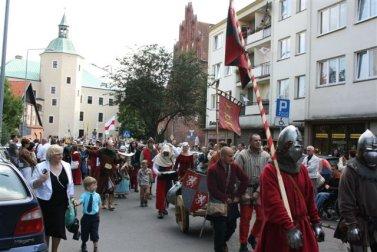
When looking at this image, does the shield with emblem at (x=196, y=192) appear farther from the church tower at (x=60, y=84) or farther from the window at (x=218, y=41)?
the church tower at (x=60, y=84)

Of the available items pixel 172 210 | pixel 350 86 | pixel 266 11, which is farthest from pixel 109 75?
pixel 172 210

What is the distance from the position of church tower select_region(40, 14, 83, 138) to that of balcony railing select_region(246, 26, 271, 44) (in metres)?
66.3

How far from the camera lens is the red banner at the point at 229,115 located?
11867 mm

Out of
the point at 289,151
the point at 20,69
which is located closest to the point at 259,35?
the point at 289,151

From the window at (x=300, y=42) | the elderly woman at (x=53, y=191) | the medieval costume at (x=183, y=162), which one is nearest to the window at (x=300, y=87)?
the window at (x=300, y=42)

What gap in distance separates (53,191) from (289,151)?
3783mm

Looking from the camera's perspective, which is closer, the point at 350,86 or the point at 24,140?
the point at 24,140

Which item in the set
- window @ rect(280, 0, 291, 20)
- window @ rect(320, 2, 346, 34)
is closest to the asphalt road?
window @ rect(320, 2, 346, 34)

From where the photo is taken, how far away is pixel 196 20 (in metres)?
82.0

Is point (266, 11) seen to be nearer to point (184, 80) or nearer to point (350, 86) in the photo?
point (184, 80)

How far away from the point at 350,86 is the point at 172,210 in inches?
614

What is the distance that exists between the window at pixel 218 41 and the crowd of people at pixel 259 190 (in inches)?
1379

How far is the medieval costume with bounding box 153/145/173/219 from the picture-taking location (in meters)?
13.2

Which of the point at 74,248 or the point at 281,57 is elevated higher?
the point at 281,57
